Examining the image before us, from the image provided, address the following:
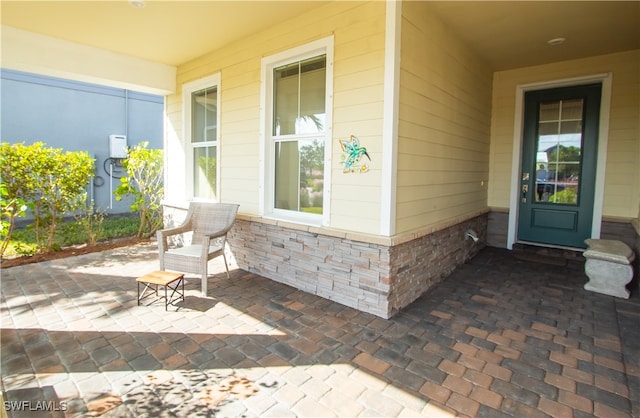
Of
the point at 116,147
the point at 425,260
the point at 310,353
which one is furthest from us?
the point at 116,147

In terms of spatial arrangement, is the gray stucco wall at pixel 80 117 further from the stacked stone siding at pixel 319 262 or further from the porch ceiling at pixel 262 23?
the stacked stone siding at pixel 319 262

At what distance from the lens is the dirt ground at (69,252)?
457cm

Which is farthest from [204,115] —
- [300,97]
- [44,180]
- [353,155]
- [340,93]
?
[353,155]

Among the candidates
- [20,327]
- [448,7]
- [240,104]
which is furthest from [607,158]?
[20,327]

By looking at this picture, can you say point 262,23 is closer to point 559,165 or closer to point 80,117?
point 559,165

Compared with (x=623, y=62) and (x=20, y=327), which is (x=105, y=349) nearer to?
(x=20, y=327)

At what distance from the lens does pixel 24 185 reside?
4.80m

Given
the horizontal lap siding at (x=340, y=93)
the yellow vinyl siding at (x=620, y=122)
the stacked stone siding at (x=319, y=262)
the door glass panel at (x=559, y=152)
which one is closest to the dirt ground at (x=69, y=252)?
the stacked stone siding at (x=319, y=262)

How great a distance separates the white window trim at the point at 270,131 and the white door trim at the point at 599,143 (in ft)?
11.5

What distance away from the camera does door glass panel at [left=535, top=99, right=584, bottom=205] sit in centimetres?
492

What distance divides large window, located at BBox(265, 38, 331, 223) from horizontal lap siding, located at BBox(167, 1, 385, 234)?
0.16 meters

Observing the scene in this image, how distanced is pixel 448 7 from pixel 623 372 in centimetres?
332

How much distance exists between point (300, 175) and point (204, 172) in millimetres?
2142

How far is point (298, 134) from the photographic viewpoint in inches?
152
